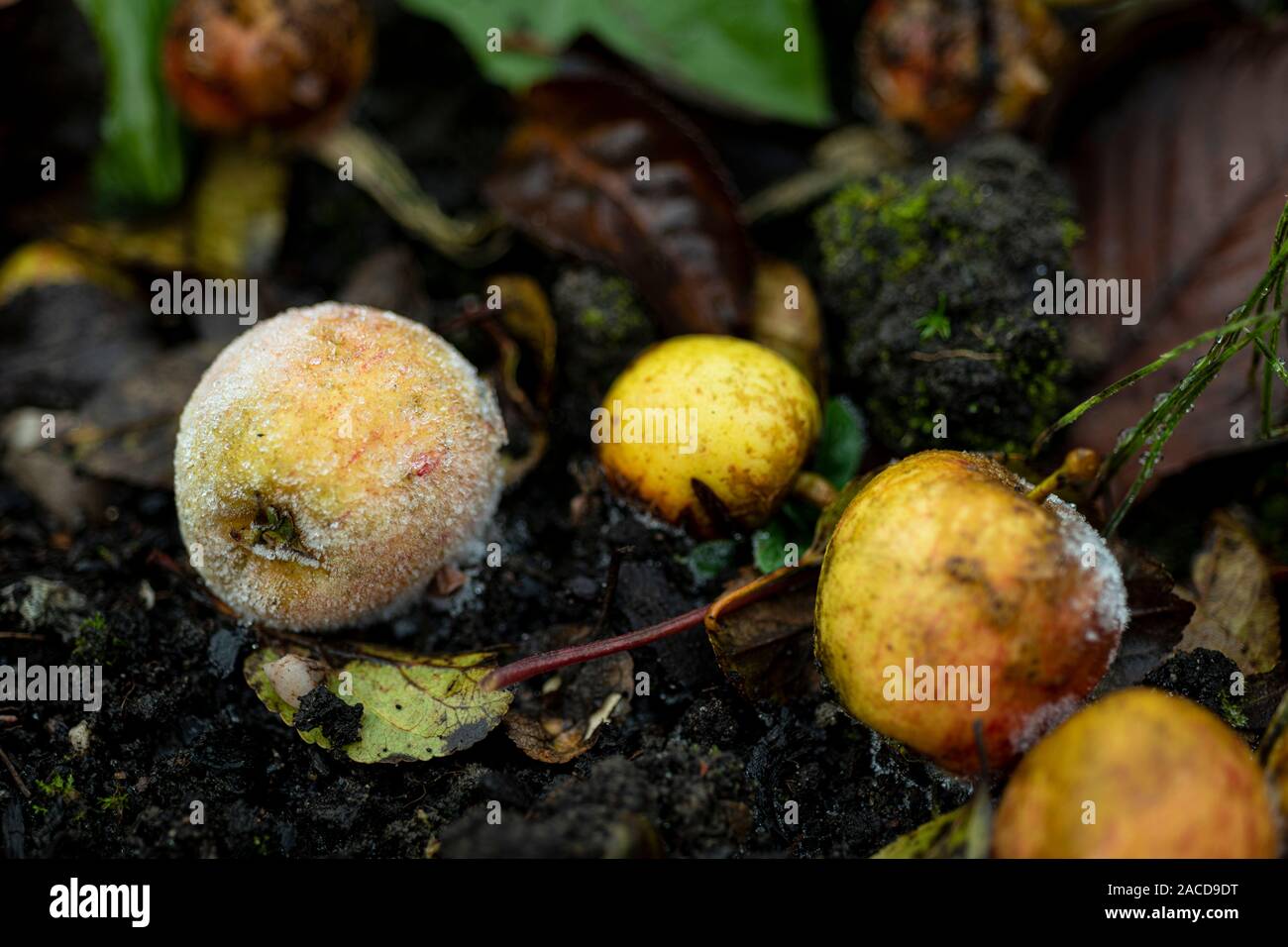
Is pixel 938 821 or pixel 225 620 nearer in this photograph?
pixel 938 821

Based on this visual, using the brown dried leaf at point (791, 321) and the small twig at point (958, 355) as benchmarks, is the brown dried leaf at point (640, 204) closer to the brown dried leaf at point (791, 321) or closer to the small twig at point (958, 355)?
the brown dried leaf at point (791, 321)

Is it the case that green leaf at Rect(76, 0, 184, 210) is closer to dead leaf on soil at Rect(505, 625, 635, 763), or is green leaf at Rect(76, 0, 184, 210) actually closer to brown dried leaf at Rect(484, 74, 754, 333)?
brown dried leaf at Rect(484, 74, 754, 333)
